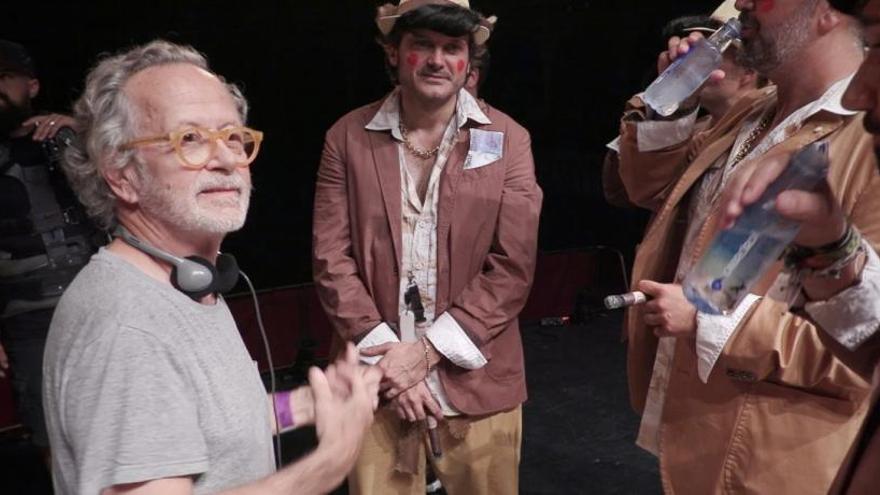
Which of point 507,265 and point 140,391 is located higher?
point 140,391

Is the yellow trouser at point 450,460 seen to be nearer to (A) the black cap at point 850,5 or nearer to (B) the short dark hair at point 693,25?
(B) the short dark hair at point 693,25

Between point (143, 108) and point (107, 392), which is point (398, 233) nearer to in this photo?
point (143, 108)

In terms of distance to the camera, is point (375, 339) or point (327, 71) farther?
point (327, 71)

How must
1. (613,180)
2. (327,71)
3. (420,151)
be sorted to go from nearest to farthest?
(420,151) → (613,180) → (327,71)

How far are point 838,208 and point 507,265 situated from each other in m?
1.17

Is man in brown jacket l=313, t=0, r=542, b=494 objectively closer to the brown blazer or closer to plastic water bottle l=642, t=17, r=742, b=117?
the brown blazer

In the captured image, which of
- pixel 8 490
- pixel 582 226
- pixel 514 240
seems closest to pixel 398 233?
pixel 514 240

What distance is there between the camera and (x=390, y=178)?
213 cm

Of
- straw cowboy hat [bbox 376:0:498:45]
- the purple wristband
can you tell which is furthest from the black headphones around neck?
straw cowboy hat [bbox 376:0:498:45]

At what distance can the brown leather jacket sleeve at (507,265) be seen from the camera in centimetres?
211

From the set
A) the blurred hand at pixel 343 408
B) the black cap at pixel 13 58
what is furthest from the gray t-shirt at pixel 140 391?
the black cap at pixel 13 58

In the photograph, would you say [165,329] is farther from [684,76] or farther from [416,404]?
[684,76]

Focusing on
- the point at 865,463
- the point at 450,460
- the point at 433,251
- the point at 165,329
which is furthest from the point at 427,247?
the point at 865,463

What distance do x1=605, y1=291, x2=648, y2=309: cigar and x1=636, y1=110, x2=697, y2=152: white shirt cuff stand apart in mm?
499
